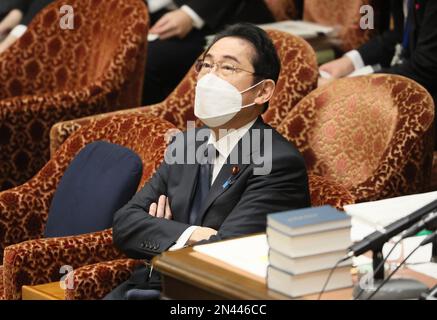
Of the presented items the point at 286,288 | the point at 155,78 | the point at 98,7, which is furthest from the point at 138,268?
the point at 155,78

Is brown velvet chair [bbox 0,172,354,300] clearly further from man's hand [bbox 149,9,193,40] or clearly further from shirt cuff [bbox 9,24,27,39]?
shirt cuff [bbox 9,24,27,39]

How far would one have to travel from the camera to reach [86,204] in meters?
4.34

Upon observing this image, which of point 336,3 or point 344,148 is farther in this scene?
point 336,3

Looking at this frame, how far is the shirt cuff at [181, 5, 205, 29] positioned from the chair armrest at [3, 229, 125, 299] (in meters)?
2.56

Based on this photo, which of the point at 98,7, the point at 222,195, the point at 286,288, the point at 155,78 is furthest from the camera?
the point at 155,78

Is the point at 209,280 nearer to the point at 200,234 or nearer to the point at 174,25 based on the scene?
the point at 200,234

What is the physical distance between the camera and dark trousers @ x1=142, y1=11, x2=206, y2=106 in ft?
21.0

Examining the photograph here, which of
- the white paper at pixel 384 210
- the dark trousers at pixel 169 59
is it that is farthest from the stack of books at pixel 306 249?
the dark trousers at pixel 169 59

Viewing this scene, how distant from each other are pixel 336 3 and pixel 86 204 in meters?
2.34

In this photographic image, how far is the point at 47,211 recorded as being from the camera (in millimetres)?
4492

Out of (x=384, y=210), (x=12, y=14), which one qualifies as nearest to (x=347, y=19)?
(x=12, y=14)

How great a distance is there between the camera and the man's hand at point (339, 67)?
18.4 ft

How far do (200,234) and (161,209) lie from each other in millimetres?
238
